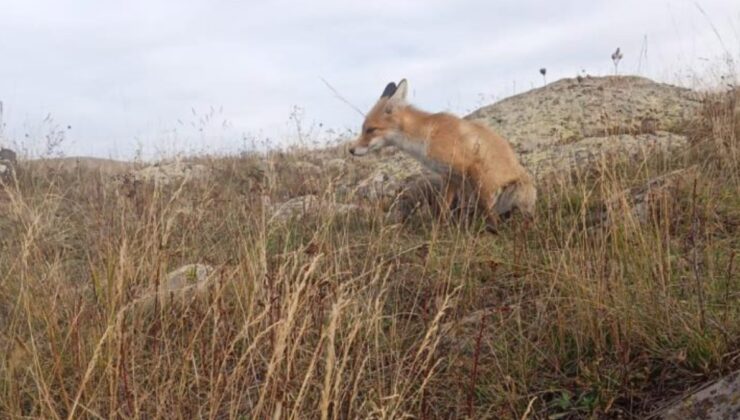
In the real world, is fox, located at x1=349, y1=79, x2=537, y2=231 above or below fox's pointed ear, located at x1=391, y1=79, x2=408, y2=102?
below

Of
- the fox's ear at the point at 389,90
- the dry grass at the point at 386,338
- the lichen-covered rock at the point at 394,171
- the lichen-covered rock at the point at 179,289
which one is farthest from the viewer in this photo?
the lichen-covered rock at the point at 394,171

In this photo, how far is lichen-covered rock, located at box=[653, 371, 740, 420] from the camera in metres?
2.33

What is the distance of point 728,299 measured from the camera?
308 centimetres

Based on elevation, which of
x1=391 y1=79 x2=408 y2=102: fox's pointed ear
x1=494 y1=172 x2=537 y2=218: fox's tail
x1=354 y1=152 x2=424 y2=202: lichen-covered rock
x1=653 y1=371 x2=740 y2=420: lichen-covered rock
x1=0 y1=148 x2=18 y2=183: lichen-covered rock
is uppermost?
x1=391 y1=79 x2=408 y2=102: fox's pointed ear

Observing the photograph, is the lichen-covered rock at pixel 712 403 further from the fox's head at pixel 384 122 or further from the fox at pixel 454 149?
the fox's head at pixel 384 122

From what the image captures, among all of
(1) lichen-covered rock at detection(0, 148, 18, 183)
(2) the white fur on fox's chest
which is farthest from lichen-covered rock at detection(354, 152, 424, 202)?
(1) lichen-covered rock at detection(0, 148, 18, 183)

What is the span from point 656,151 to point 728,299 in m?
4.10

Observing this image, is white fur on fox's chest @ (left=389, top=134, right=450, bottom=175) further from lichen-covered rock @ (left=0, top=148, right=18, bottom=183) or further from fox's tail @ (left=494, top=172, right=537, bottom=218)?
lichen-covered rock @ (left=0, top=148, right=18, bottom=183)

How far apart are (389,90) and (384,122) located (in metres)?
0.44

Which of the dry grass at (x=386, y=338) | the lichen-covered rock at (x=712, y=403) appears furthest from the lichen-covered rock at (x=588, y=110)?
the lichen-covered rock at (x=712, y=403)

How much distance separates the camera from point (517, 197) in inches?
240

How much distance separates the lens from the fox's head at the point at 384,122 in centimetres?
724

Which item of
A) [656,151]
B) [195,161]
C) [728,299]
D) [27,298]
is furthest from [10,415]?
[195,161]

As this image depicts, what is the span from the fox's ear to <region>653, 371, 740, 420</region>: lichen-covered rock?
533 cm
